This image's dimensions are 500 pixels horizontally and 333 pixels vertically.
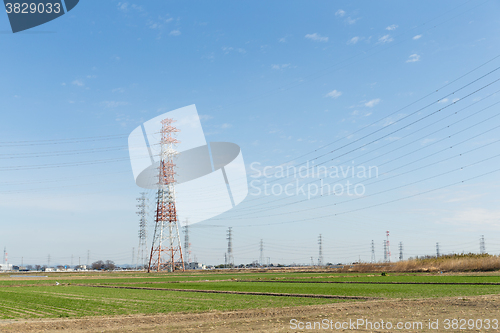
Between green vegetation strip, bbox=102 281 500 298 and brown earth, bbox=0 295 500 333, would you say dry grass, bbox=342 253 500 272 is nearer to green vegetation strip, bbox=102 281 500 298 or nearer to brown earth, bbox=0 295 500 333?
green vegetation strip, bbox=102 281 500 298

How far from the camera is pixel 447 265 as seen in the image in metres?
71.6

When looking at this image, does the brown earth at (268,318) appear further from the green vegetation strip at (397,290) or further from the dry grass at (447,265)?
the dry grass at (447,265)

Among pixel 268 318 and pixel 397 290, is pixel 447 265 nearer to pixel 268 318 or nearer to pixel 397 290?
pixel 397 290

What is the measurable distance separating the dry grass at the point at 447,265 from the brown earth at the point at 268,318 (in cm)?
5301

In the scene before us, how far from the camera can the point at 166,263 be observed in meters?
104

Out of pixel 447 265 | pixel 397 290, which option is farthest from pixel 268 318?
pixel 447 265

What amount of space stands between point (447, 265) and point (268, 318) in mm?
66894

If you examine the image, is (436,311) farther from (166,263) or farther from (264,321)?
(166,263)

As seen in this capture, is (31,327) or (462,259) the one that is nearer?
(31,327)

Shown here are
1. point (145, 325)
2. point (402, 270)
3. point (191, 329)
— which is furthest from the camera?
point (402, 270)

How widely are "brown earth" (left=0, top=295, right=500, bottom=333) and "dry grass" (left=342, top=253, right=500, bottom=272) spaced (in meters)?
53.0

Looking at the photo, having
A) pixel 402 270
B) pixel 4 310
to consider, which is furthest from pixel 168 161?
pixel 4 310

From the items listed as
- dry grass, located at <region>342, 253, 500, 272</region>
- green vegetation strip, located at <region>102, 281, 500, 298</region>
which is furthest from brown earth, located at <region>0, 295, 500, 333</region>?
dry grass, located at <region>342, 253, 500, 272</region>

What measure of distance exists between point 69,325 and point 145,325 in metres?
2.81
